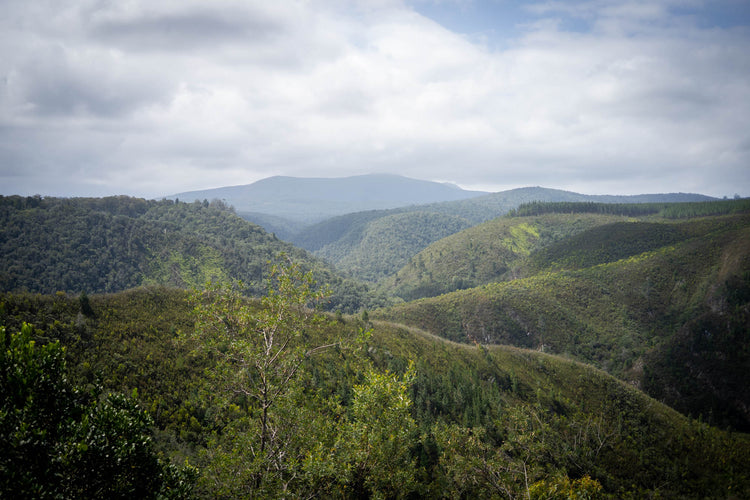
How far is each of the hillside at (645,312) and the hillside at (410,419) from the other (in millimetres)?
30286

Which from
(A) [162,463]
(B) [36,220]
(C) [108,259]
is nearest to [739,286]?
(A) [162,463]

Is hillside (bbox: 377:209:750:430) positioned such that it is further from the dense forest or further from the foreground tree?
the foreground tree

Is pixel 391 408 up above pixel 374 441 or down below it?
above

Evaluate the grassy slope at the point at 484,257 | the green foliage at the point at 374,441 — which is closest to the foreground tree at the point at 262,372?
the green foliage at the point at 374,441

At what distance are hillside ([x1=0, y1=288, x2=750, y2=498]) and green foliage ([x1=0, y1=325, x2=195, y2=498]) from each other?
2.10m

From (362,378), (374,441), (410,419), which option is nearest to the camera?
(374,441)

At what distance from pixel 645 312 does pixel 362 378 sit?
103110mm

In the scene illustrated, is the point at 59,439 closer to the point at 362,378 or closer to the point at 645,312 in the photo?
the point at 362,378

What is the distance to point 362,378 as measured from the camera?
101ft

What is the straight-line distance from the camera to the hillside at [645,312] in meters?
66.4

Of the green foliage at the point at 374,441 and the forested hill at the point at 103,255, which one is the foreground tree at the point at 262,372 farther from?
the forested hill at the point at 103,255

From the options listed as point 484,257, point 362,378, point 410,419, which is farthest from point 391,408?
point 484,257

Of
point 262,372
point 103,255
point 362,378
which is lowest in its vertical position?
point 362,378

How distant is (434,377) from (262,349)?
32.5 meters
